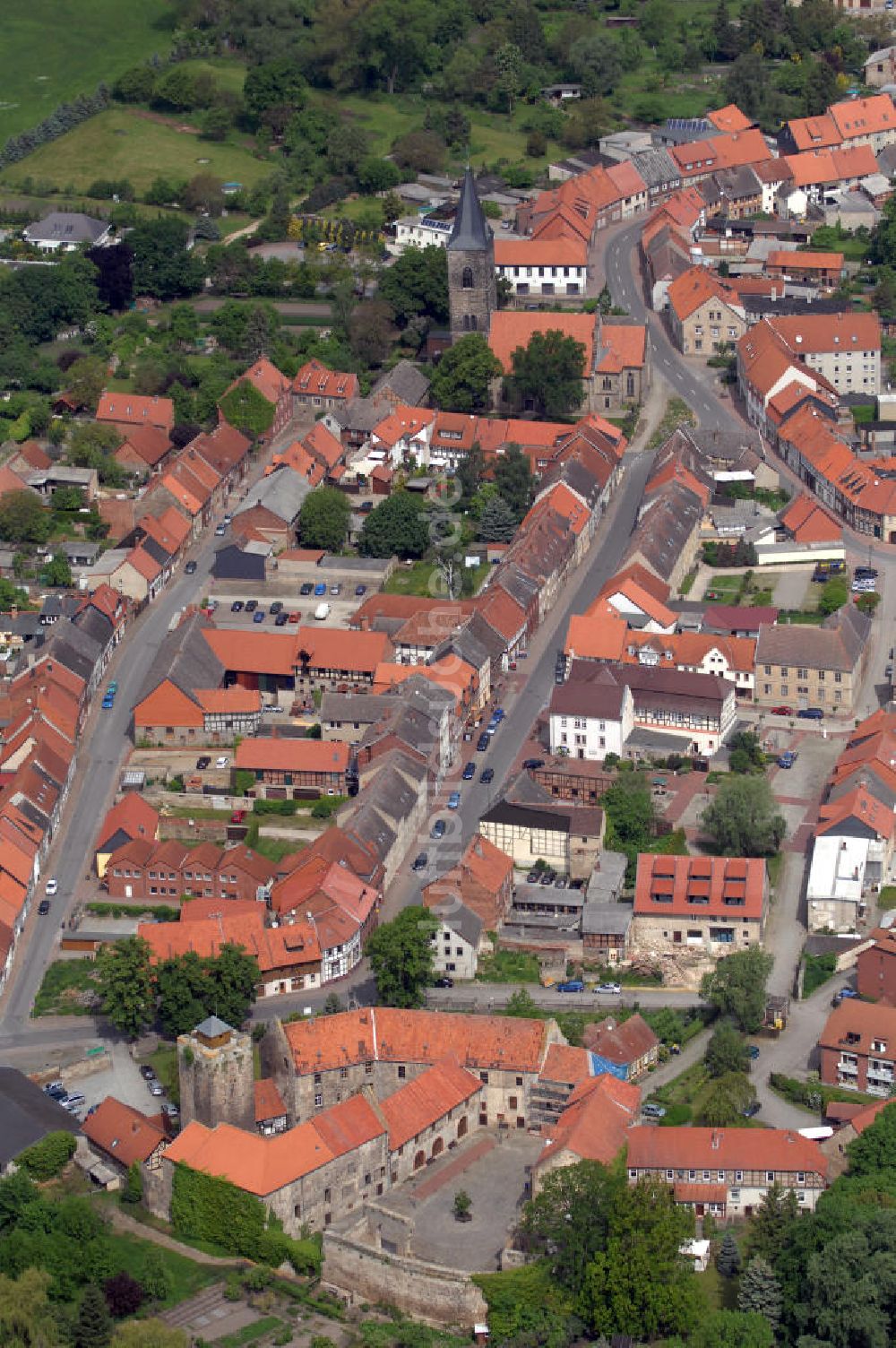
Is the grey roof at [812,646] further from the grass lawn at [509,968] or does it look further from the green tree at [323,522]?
the green tree at [323,522]

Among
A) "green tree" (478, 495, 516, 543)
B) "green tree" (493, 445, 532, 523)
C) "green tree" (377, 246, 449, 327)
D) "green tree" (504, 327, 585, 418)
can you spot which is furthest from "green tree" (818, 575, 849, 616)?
"green tree" (377, 246, 449, 327)

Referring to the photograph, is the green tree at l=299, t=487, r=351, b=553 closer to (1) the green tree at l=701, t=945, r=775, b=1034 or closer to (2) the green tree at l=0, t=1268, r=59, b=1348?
(1) the green tree at l=701, t=945, r=775, b=1034

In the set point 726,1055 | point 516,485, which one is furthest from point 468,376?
point 726,1055

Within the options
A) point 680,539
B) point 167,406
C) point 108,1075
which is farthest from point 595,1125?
point 167,406

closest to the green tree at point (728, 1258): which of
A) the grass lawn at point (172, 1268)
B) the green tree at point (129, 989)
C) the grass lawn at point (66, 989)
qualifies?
the grass lawn at point (172, 1268)

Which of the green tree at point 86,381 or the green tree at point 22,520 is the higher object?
the green tree at point 86,381

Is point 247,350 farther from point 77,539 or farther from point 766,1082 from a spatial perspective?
point 766,1082

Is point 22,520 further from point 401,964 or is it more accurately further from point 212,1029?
point 212,1029
